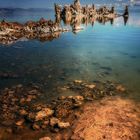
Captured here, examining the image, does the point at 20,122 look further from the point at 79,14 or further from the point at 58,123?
the point at 79,14

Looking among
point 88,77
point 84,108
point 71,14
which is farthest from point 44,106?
point 71,14

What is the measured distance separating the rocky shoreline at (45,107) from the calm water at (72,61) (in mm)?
1105

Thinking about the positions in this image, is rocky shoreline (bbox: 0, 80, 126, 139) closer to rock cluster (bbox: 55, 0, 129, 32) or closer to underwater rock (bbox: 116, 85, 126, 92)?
underwater rock (bbox: 116, 85, 126, 92)

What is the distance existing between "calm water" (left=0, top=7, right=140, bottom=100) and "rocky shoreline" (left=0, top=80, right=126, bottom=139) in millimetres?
1105

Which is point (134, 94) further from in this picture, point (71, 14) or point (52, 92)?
point (71, 14)

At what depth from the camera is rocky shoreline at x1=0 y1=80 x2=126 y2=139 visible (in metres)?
13.7

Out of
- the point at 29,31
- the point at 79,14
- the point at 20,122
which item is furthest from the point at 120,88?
the point at 79,14

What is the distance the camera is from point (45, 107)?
15.8 m

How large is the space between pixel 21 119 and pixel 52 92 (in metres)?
4.18

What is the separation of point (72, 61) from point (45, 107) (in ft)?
34.8

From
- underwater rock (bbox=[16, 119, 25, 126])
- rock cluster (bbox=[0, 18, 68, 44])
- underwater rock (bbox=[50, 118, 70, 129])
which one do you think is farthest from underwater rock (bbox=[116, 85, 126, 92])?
rock cluster (bbox=[0, 18, 68, 44])

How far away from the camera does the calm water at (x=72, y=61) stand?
67.5 ft

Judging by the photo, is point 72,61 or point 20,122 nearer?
point 20,122

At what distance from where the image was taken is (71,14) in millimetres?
66625
